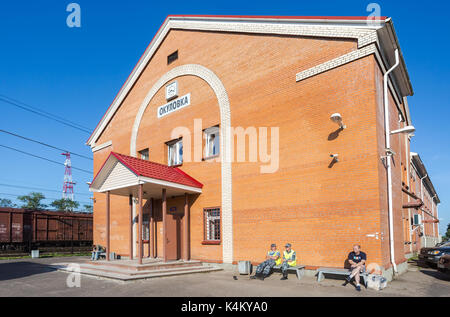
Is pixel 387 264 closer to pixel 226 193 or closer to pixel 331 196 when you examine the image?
pixel 331 196

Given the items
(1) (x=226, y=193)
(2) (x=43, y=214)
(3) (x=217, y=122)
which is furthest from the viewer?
(2) (x=43, y=214)

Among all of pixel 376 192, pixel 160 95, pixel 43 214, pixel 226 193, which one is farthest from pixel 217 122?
pixel 43 214

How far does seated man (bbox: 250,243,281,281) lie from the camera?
479 inches

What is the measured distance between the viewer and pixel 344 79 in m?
12.0

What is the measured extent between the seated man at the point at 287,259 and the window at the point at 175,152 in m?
7.75

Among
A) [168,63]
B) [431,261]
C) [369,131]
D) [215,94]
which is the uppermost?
[168,63]

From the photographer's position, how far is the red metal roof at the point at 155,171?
14.1 m

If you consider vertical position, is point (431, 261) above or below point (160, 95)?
below

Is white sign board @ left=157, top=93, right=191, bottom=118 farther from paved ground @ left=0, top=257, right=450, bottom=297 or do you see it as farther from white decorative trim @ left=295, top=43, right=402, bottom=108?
paved ground @ left=0, top=257, right=450, bottom=297

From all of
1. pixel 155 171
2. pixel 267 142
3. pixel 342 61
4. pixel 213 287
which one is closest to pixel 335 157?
pixel 267 142

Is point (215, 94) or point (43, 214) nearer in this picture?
point (215, 94)

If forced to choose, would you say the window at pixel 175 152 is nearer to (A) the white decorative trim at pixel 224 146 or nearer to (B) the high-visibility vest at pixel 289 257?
(A) the white decorative trim at pixel 224 146

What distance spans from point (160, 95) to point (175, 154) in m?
3.68

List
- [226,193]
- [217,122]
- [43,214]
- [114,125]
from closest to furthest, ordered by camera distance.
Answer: [226,193] → [217,122] → [114,125] → [43,214]
